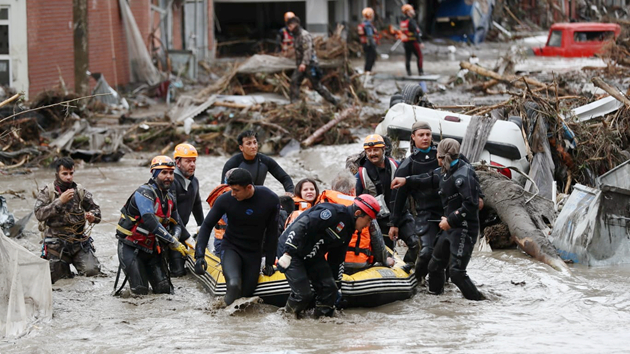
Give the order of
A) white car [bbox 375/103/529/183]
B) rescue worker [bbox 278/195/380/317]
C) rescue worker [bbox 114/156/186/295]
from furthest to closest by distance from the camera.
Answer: white car [bbox 375/103/529/183]
rescue worker [bbox 114/156/186/295]
rescue worker [bbox 278/195/380/317]

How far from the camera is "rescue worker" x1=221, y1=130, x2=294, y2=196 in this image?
32.2 feet

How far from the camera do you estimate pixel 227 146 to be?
56.0 ft

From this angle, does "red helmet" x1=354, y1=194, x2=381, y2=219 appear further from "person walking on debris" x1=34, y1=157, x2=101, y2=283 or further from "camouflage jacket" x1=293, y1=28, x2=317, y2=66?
"camouflage jacket" x1=293, y1=28, x2=317, y2=66

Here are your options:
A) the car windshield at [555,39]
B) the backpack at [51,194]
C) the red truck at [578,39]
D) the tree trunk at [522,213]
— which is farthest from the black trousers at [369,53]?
the backpack at [51,194]

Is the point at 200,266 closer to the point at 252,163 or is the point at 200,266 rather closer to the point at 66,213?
the point at 66,213

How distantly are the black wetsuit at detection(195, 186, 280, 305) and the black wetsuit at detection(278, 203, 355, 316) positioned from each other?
255 mm

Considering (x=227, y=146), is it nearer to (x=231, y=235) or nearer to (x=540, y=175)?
(x=540, y=175)

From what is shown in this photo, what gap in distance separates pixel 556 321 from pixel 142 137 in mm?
11029

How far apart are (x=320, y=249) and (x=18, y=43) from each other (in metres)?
12.7

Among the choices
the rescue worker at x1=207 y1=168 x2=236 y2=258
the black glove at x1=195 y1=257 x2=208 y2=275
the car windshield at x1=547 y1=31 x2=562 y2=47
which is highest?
the car windshield at x1=547 y1=31 x2=562 y2=47

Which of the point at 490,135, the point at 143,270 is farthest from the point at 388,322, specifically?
the point at 490,135

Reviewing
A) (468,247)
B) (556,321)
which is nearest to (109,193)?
(468,247)

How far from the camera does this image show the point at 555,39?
28.5m

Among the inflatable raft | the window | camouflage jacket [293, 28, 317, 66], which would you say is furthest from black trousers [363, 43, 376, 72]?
the inflatable raft
